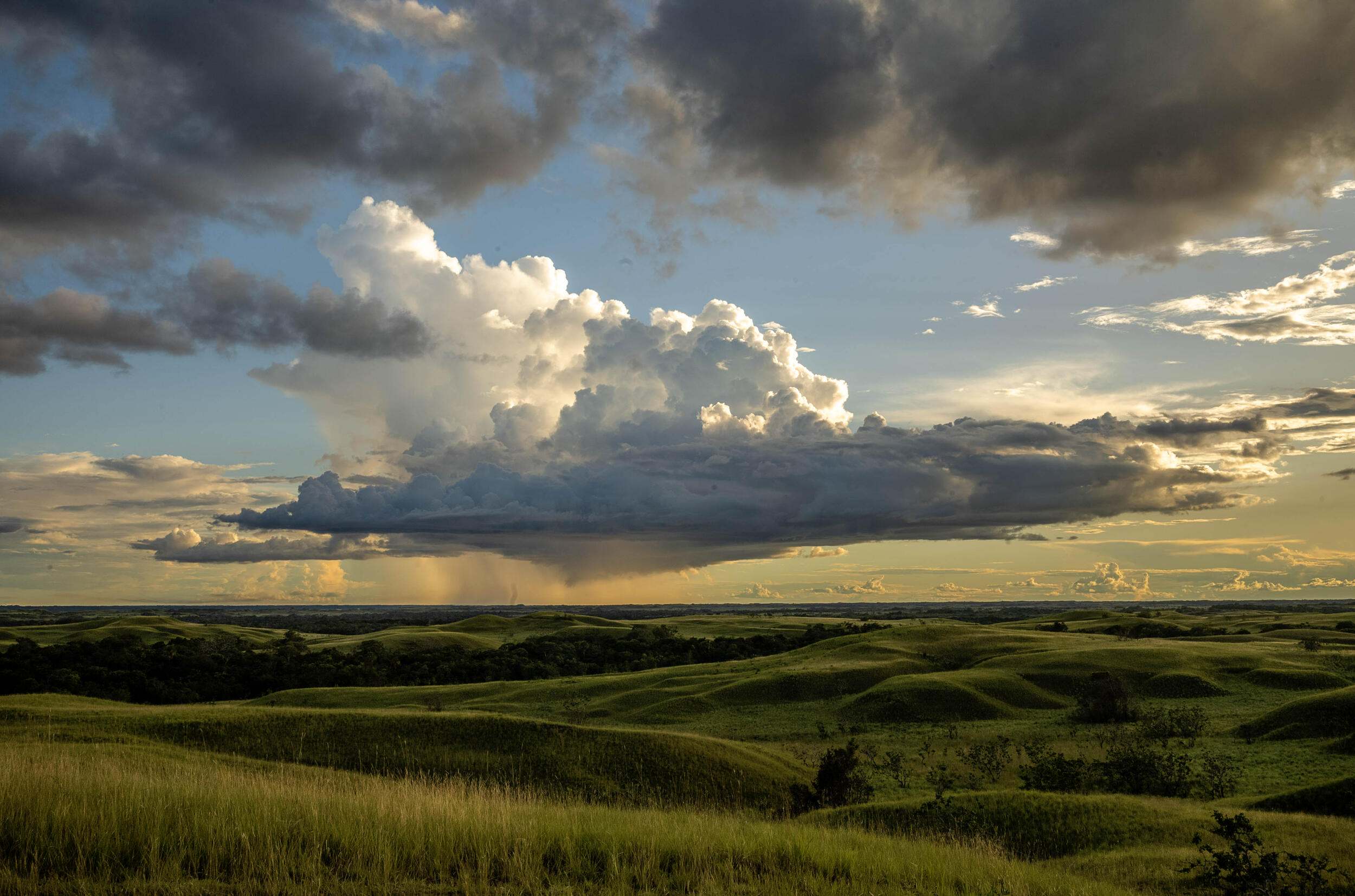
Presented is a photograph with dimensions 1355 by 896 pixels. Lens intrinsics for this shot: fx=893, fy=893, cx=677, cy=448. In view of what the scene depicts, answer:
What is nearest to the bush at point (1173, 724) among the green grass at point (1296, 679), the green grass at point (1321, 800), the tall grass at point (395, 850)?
the green grass at point (1296, 679)

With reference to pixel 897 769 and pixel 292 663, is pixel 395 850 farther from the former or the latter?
pixel 292 663

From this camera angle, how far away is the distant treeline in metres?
73.9

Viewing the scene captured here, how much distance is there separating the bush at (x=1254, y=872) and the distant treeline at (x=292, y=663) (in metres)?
69.9

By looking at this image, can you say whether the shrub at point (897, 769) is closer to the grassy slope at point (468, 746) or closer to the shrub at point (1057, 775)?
the grassy slope at point (468, 746)

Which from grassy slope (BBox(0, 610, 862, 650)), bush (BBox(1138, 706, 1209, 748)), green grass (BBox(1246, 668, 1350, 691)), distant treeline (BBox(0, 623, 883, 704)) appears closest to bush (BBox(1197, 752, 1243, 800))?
bush (BBox(1138, 706, 1209, 748))

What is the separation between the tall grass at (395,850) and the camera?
11336 millimetres

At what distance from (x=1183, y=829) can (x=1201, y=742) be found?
25.4m

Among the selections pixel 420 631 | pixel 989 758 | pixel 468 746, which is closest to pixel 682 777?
pixel 468 746

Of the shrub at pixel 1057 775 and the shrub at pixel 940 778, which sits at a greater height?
the shrub at pixel 1057 775

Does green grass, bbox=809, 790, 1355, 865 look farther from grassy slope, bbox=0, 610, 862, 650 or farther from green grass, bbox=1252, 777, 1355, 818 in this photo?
grassy slope, bbox=0, 610, 862, 650

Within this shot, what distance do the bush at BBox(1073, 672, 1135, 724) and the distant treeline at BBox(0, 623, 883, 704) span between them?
48674mm

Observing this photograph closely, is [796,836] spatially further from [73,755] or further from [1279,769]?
[1279,769]

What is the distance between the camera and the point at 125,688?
72938mm

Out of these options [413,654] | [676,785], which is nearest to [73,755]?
[676,785]
